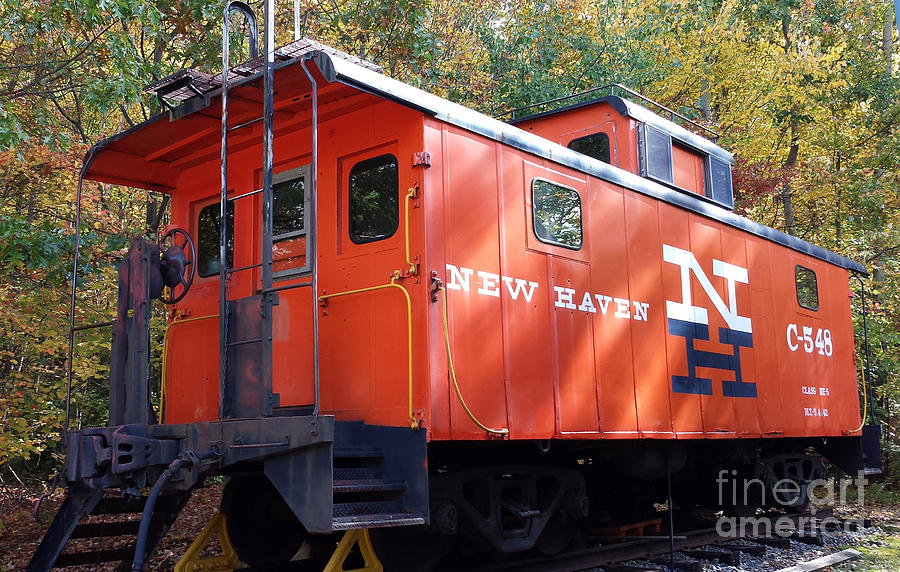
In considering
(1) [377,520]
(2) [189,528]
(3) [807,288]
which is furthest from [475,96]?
(1) [377,520]

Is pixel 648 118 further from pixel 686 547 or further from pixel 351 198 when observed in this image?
pixel 686 547

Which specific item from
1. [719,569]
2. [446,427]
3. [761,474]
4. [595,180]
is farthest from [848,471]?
[446,427]

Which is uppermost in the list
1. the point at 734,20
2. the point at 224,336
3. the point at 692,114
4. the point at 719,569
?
the point at 734,20

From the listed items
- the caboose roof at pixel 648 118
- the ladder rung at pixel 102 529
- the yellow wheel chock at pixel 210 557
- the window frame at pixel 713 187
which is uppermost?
the caboose roof at pixel 648 118

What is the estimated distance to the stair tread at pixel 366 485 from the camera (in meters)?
4.74

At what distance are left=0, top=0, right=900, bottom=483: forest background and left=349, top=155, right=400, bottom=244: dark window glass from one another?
11.0 feet

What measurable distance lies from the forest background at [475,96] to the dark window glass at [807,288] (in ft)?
18.9

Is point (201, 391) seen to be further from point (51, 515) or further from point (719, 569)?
point (51, 515)

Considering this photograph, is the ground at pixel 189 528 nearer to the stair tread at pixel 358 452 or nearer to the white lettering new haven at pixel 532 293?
the white lettering new haven at pixel 532 293

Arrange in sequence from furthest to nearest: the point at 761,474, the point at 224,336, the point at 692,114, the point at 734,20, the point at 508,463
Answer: the point at 734,20
the point at 692,114
the point at 761,474
the point at 508,463
the point at 224,336

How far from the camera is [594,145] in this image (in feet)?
29.0

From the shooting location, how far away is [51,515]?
1120 cm

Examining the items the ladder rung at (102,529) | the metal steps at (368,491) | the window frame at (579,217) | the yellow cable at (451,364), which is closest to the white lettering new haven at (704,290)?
the window frame at (579,217)

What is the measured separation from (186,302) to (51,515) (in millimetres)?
6153
